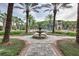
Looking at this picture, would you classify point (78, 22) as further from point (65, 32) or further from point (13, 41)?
point (13, 41)

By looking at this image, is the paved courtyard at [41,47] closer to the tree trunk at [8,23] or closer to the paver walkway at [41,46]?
the paver walkway at [41,46]

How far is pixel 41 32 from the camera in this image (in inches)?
62.8

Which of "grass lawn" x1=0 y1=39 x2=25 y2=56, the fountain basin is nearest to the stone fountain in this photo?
the fountain basin

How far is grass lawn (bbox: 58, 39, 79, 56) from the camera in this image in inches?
61.4

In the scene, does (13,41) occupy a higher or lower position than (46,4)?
lower

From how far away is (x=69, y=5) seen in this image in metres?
1.59

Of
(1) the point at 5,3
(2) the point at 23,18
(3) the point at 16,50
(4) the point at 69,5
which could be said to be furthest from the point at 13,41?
(4) the point at 69,5

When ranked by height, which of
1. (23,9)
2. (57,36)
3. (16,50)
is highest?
(23,9)

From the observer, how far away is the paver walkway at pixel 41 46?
157 cm

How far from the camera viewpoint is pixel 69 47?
158 centimetres

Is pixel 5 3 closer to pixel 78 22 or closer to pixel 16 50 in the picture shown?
pixel 16 50

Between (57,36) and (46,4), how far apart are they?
30 cm

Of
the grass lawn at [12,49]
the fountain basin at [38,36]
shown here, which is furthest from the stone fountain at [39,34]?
the grass lawn at [12,49]

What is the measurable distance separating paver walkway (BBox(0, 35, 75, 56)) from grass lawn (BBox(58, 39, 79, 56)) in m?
0.06
